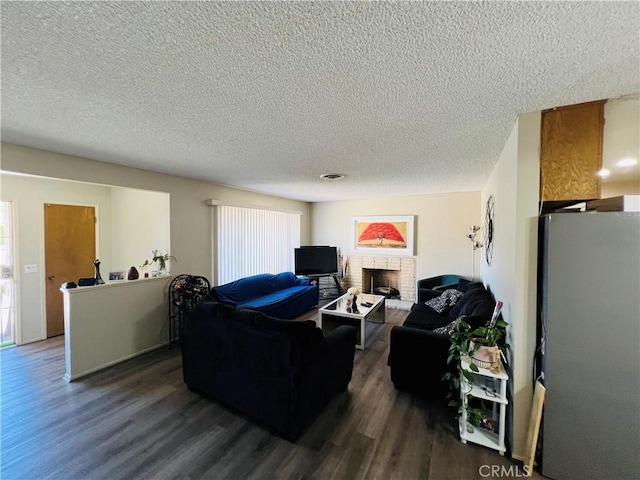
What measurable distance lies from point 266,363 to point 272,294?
2.86 meters

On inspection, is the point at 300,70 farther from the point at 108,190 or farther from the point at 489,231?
the point at 108,190

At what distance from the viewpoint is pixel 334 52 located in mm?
1148

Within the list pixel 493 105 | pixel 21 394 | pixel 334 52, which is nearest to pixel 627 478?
pixel 493 105

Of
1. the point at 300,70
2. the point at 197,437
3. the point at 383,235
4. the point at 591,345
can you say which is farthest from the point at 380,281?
the point at 300,70

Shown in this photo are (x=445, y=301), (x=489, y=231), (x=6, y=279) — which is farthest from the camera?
(x=445, y=301)

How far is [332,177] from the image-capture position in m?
3.69

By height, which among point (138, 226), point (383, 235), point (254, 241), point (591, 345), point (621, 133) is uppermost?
point (621, 133)

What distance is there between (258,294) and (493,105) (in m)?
4.16

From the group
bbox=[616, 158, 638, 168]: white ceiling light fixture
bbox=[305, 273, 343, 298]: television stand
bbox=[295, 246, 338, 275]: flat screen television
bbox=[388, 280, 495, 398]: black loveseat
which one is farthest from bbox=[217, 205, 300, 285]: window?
bbox=[616, 158, 638, 168]: white ceiling light fixture

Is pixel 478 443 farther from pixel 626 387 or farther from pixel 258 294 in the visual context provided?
pixel 258 294

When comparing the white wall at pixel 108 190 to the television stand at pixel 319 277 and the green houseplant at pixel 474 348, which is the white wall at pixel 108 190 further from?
the green houseplant at pixel 474 348

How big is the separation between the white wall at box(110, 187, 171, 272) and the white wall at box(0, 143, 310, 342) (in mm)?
122

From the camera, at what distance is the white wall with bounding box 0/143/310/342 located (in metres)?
2.54

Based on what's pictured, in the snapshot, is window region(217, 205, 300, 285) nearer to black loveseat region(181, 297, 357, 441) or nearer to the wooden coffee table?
the wooden coffee table
